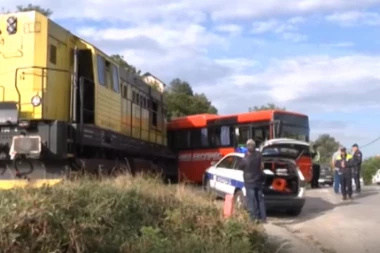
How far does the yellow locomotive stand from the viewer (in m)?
14.5

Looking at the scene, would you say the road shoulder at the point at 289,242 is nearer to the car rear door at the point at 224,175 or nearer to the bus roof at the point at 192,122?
the car rear door at the point at 224,175

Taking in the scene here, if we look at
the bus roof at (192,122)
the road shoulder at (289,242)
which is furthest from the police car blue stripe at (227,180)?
the bus roof at (192,122)

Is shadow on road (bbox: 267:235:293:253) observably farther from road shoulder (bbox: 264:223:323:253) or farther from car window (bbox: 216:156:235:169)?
car window (bbox: 216:156:235:169)

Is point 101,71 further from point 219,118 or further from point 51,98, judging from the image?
point 219,118

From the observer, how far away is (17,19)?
15719 mm

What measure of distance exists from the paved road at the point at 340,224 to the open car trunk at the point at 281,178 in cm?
73

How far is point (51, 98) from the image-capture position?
51.1 feet

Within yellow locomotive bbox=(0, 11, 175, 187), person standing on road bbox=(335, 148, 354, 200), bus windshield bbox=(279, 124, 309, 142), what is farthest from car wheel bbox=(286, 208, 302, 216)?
bus windshield bbox=(279, 124, 309, 142)

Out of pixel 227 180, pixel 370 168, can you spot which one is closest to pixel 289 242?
pixel 227 180

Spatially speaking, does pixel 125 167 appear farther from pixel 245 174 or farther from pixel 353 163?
pixel 353 163

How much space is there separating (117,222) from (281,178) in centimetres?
931

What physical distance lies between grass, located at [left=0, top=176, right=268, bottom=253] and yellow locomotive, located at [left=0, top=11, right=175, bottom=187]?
2.95 metres

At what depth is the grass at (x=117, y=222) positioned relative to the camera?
775cm

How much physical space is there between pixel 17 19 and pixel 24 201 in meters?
8.54
